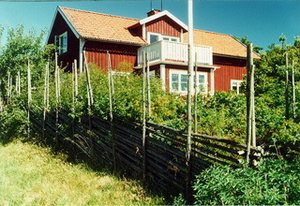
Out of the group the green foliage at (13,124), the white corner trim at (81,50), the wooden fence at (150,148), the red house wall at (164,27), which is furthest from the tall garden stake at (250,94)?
the red house wall at (164,27)

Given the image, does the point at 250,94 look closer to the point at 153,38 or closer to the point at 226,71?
the point at 153,38

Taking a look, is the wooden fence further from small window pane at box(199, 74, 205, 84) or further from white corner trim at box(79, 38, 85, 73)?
small window pane at box(199, 74, 205, 84)

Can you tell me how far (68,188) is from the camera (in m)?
4.82

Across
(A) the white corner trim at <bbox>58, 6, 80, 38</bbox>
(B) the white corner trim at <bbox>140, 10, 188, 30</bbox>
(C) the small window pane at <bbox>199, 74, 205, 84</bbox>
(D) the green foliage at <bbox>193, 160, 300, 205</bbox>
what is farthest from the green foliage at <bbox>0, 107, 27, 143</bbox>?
(C) the small window pane at <bbox>199, 74, 205, 84</bbox>

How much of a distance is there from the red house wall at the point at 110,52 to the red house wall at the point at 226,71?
5875mm

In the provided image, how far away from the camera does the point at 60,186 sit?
4.95m

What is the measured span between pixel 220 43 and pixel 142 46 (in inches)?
278

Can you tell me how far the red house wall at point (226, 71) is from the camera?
17969 millimetres

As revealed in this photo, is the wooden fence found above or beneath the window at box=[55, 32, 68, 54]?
beneath

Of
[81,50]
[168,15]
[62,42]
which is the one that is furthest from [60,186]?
[168,15]

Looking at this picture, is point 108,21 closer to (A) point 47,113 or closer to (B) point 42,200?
(A) point 47,113

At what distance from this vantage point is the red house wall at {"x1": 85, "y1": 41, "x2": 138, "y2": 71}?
14500 millimetres

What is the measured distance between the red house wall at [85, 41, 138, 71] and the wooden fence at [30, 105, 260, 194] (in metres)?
7.32

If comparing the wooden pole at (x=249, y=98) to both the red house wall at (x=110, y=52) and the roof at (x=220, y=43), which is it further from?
the roof at (x=220, y=43)
